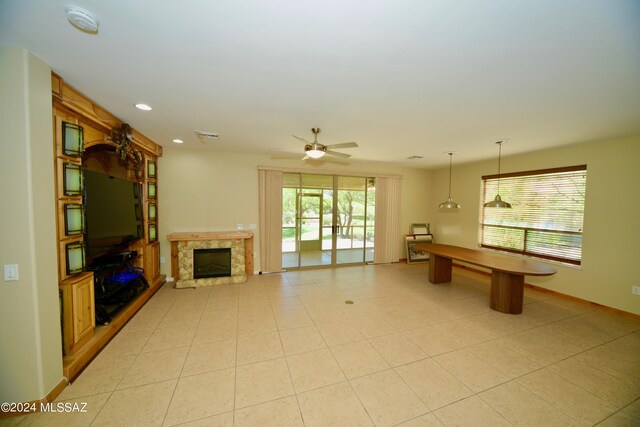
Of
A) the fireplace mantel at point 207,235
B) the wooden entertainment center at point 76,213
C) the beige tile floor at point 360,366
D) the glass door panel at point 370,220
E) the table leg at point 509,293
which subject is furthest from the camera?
the glass door panel at point 370,220

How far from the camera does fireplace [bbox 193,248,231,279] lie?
437cm

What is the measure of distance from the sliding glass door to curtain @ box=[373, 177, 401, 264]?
166mm

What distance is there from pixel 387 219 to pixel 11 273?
5.98 m

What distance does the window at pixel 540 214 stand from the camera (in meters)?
3.82

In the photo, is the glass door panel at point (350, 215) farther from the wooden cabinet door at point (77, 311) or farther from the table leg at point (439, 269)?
the wooden cabinet door at point (77, 311)

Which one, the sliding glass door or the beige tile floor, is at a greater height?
the sliding glass door

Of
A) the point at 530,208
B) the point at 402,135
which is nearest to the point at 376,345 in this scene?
the point at 402,135

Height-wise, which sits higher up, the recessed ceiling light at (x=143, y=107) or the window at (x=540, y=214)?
the recessed ceiling light at (x=143, y=107)

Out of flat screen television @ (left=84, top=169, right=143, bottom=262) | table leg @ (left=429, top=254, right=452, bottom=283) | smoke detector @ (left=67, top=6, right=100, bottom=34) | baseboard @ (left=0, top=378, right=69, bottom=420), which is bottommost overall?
baseboard @ (left=0, top=378, right=69, bottom=420)

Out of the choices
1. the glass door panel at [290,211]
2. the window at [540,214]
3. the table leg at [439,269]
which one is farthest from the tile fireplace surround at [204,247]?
the window at [540,214]

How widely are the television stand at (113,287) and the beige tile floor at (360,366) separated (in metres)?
0.29

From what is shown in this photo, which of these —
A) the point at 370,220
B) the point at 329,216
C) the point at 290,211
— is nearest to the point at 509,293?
the point at 370,220

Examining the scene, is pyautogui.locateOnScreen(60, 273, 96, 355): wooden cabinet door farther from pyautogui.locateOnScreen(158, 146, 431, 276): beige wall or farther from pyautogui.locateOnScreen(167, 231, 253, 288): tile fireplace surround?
pyautogui.locateOnScreen(158, 146, 431, 276): beige wall

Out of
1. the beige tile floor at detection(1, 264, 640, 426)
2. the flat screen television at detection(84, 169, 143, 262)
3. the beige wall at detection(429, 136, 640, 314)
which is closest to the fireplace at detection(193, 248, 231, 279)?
the beige tile floor at detection(1, 264, 640, 426)
